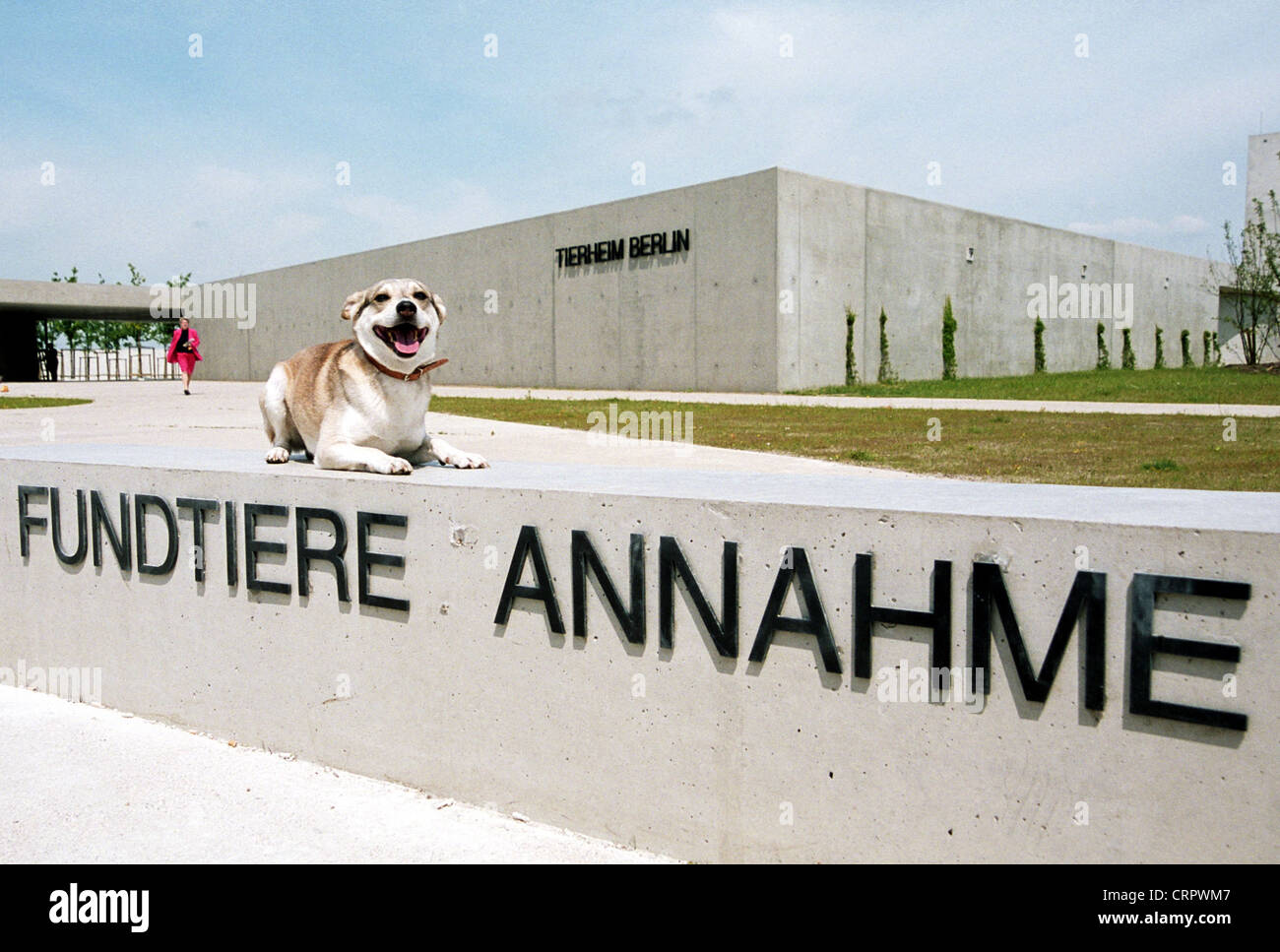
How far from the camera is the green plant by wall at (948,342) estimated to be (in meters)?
28.1

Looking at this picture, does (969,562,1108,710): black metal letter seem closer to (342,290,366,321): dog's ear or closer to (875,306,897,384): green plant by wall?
(342,290,366,321): dog's ear

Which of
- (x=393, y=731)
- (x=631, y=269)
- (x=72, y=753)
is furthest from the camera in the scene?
(x=631, y=269)

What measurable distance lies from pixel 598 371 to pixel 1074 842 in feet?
86.6

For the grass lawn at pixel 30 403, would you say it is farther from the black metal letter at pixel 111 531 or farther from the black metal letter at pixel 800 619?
the black metal letter at pixel 800 619

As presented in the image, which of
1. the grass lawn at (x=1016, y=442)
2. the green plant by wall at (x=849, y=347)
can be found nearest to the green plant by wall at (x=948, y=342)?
the green plant by wall at (x=849, y=347)

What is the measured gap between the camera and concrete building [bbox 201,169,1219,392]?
80.1 ft

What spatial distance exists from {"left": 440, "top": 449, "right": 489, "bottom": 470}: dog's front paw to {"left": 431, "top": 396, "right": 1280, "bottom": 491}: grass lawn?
16.0 ft

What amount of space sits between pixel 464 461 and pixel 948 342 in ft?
84.1

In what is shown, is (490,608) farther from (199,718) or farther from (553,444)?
(553,444)

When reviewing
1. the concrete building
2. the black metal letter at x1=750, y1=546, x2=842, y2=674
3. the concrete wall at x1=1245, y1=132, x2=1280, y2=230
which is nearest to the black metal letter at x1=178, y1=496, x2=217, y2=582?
the black metal letter at x1=750, y1=546, x2=842, y2=674

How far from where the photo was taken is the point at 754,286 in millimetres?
24312

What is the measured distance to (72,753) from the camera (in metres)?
4.20

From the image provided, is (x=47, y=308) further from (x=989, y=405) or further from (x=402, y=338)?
(x=402, y=338)
